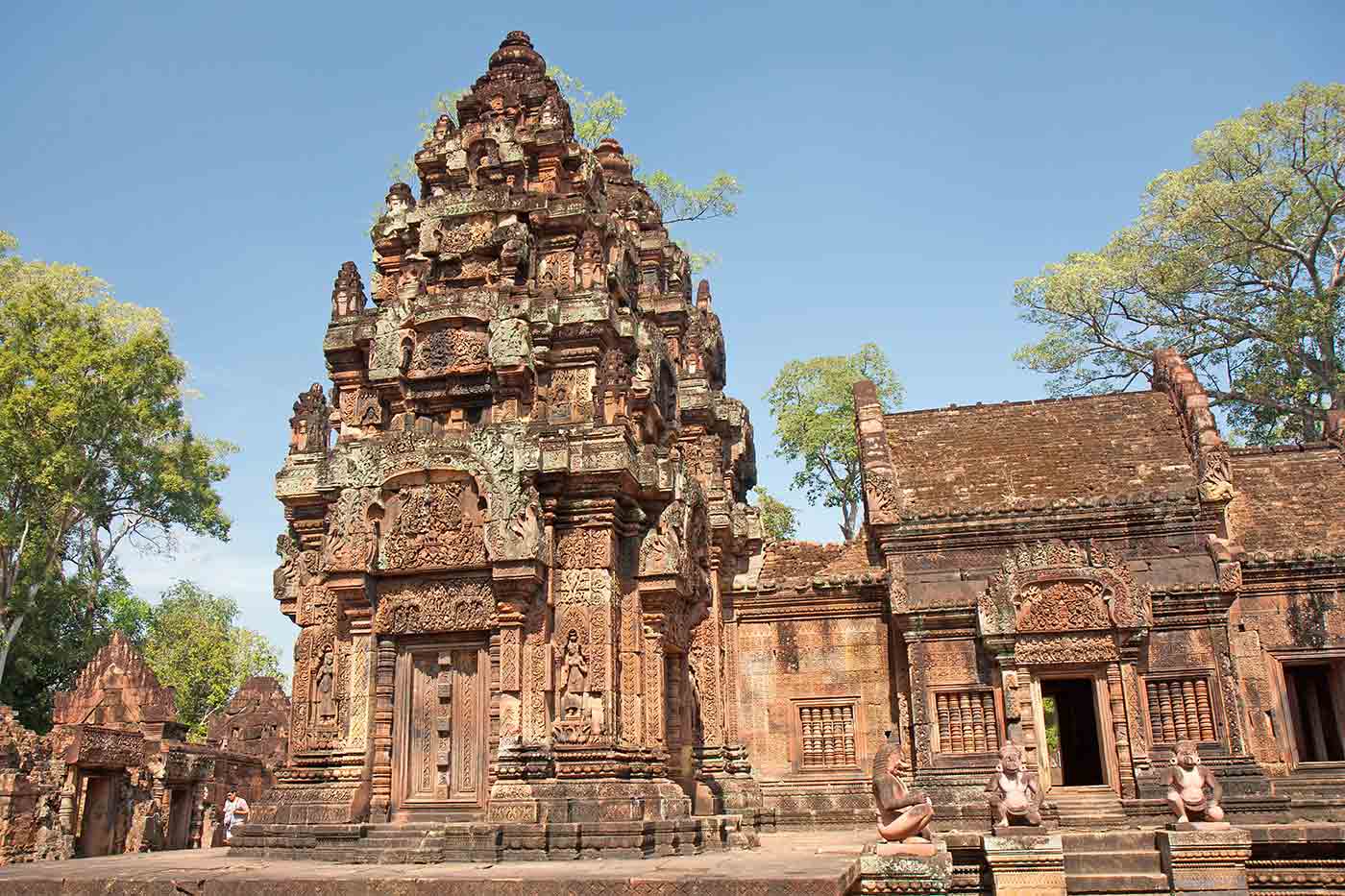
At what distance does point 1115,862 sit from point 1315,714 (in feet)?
22.4

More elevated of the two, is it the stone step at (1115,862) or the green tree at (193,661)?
the green tree at (193,661)

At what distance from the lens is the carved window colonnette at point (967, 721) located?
15.5 metres

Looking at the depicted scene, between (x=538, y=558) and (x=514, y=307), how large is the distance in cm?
321

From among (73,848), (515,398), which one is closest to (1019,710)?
(515,398)

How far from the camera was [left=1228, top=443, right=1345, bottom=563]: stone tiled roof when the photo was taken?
16.6 meters

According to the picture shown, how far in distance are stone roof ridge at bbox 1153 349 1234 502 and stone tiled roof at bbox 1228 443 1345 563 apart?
885 mm

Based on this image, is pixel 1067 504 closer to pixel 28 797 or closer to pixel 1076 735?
pixel 1076 735

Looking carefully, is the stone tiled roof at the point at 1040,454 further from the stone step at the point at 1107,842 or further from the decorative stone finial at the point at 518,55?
the decorative stone finial at the point at 518,55

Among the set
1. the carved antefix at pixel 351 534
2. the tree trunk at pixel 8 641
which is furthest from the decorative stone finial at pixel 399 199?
the tree trunk at pixel 8 641

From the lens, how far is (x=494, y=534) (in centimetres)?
1146

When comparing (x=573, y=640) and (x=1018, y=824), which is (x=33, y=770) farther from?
(x=1018, y=824)

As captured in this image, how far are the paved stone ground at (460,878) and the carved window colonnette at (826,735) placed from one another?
649 cm

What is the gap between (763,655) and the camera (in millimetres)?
17312

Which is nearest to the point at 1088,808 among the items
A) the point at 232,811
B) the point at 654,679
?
the point at 654,679
